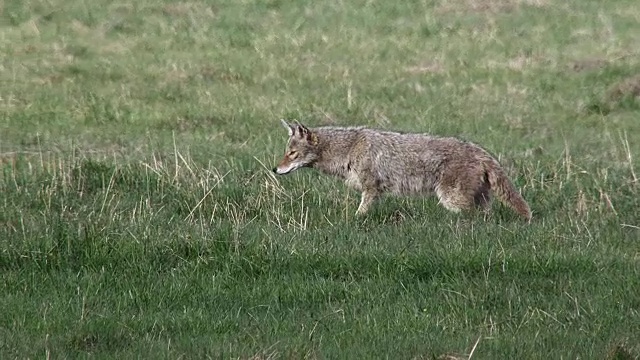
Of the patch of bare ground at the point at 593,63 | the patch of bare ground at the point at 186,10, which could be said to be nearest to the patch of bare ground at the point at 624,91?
the patch of bare ground at the point at 593,63

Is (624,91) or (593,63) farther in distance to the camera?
(593,63)

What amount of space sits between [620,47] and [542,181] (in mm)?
8104

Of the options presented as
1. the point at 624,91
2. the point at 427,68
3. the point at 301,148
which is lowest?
the point at 427,68

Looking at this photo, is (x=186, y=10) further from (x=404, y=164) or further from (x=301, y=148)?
(x=404, y=164)

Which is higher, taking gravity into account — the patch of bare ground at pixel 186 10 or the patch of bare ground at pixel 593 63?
the patch of bare ground at pixel 593 63

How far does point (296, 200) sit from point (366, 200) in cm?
59

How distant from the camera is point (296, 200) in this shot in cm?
906

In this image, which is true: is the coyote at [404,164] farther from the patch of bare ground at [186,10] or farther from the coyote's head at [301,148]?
the patch of bare ground at [186,10]

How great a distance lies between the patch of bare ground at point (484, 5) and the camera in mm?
20453

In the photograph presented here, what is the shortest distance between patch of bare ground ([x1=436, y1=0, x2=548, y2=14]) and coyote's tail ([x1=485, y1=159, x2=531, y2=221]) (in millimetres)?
11816

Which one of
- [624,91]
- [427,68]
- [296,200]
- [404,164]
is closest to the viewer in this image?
[296,200]

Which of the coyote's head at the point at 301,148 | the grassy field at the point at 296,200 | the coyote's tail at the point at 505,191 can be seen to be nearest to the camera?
the grassy field at the point at 296,200

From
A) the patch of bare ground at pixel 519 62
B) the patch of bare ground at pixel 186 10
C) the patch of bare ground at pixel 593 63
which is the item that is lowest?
the patch of bare ground at pixel 186 10

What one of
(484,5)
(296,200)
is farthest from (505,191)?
(484,5)
